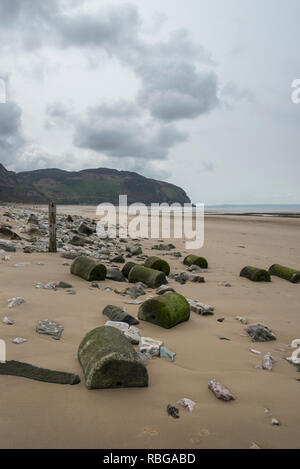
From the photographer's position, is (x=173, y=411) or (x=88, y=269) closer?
(x=173, y=411)

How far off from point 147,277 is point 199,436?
485 centimetres

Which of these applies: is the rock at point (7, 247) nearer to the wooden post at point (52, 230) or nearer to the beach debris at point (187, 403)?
the wooden post at point (52, 230)

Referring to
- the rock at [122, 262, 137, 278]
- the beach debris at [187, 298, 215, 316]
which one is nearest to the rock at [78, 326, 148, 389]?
the beach debris at [187, 298, 215, 316]

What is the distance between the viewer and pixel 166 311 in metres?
4.09

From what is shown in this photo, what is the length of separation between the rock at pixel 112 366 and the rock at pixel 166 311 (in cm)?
154

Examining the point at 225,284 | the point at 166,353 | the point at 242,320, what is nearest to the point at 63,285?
the point at 166,353

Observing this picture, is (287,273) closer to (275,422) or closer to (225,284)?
(225,284)

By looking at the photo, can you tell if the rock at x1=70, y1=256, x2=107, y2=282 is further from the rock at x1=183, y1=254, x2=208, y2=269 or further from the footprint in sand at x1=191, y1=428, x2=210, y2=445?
the footprint in sand at x1=191, y1=428, x2=210, y2=445

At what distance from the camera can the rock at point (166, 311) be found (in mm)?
4092

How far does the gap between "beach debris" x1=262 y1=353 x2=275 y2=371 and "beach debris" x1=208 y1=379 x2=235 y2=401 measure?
838 mm

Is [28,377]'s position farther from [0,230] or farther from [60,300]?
[0,230]

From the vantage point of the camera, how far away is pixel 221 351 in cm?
346

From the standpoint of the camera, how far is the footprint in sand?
188 cm
